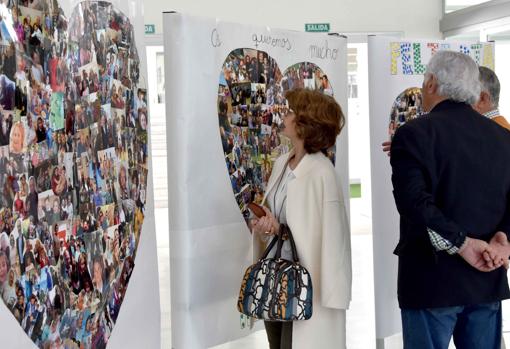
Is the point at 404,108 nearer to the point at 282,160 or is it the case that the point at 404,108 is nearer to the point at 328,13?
the point at 282,160

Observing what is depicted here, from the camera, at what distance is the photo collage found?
403cm

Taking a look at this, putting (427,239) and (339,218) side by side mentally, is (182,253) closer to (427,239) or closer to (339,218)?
(339,218)

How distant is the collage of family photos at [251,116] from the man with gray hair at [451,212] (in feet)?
2.57

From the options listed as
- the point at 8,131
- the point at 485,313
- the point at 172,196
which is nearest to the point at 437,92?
the point at 485,313

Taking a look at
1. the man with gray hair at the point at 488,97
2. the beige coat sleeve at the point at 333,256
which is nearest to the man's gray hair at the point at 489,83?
the man with gray hair at the point at 488,97

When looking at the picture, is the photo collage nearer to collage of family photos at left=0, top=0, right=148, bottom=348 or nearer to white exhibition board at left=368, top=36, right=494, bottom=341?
white exhibition board at left=368, top=36, right=494, bottom=341

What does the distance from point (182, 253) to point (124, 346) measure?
544 mm

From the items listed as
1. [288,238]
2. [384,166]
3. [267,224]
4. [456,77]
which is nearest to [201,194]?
[267,224]

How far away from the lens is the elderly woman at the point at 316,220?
2.88 meters

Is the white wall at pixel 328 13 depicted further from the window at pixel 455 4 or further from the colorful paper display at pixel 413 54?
the colorful paper display at pixel 413 54

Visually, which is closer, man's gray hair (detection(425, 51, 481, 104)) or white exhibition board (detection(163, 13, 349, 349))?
man's gray hair (detection(425, 51, 481, 104))

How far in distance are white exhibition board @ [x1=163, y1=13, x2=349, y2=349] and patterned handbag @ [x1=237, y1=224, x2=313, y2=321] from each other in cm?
24

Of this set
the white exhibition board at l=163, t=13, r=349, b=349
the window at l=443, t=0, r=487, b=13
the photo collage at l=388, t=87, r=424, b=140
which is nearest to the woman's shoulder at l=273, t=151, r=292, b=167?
the white exhibition board at l=163, t=13, r=349, b=349

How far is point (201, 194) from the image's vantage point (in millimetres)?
2875
